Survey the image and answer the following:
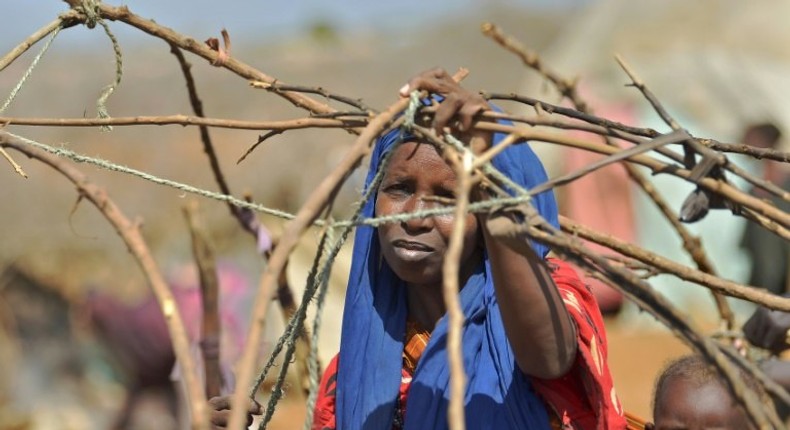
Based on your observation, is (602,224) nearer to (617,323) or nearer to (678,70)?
(617,323)

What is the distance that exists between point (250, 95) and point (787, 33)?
11.0 m

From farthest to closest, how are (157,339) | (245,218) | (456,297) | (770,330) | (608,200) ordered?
(608,200) < (157,339) < (245,218) < (770,330) < (456,297)

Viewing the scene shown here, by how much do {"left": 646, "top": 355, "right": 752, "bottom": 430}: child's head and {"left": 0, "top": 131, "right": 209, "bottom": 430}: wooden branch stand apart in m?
1.56

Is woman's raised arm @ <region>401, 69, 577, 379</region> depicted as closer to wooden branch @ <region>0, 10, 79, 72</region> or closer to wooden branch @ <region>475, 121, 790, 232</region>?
wooden branch @ <region>475, 121, 790, 232</region>

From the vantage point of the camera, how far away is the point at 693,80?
44.1 ft

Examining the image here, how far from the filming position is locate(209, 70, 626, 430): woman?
229 centimetres

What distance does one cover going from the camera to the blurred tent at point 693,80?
1229 cm

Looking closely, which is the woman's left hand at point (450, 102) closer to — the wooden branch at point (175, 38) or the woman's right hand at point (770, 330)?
the wooden branch at point (175, 38)

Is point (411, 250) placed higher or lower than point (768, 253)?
lower

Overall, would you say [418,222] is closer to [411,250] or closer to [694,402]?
[411,250]

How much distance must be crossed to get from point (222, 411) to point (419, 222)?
Answer: 2.10 feet

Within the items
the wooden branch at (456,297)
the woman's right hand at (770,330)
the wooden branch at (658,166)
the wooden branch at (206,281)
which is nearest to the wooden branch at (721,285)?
the wooden branch at (658,166)

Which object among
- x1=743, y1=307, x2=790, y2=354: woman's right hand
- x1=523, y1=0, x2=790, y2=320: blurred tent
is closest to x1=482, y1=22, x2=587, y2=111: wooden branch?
x1=743, y1=307, x2=790, y2=354: woman's right hand

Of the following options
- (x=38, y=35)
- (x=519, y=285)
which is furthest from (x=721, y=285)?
(x=38, y=35)
